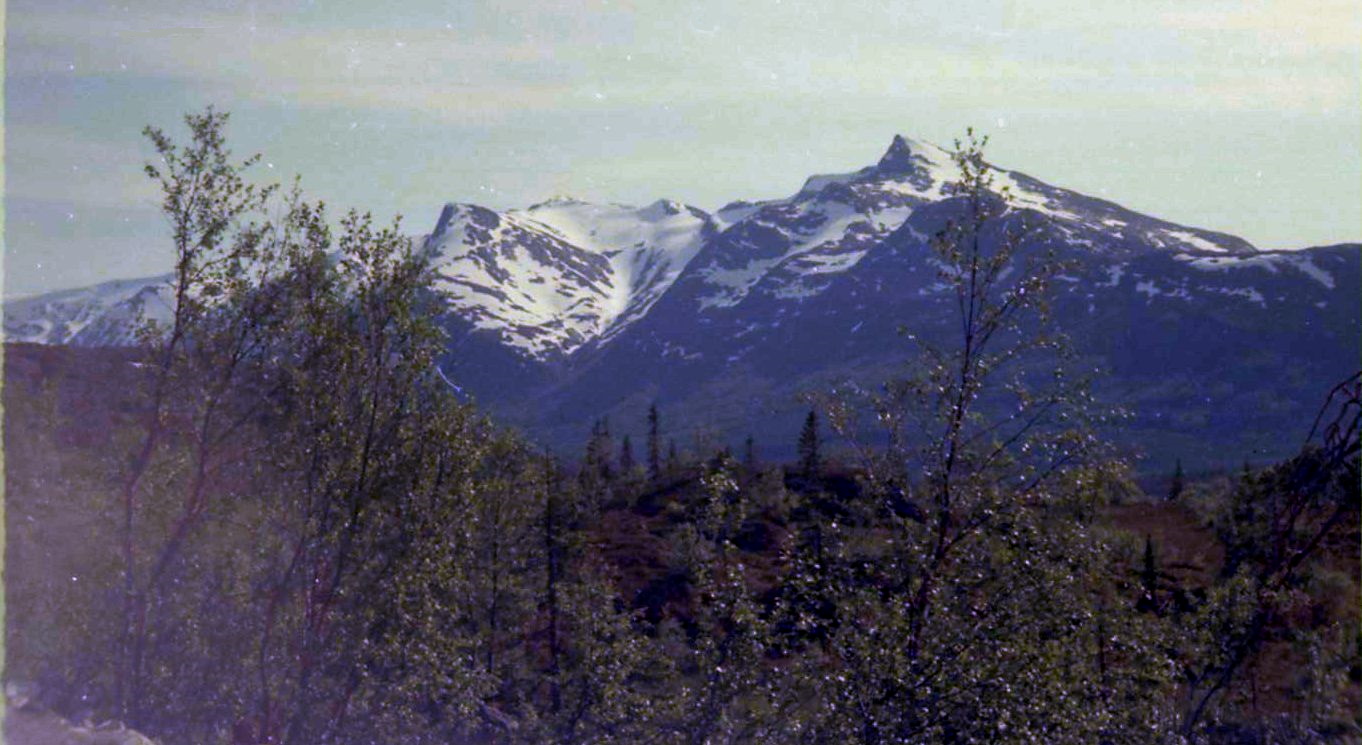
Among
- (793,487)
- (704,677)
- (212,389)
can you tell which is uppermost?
(212,389)

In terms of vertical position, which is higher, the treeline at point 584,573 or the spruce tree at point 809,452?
the treeline at point 584,573

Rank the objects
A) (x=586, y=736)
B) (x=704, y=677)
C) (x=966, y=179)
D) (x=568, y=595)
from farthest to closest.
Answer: (x=568, y=595) < (x=586, y=736) < (x=704, y=677) < (x=966, y=179)

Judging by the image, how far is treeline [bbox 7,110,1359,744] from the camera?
512 inches

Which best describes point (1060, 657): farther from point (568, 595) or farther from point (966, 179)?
point (568, 595)

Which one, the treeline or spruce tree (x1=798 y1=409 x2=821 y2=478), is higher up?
the treeline

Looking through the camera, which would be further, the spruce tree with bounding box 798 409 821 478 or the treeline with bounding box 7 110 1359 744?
the spruce tree with bounding box 798 409 821 478

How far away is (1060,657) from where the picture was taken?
13.0 metres

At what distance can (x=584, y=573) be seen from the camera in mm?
27281

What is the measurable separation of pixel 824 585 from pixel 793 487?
62.8 meters

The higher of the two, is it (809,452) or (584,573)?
(584,573)

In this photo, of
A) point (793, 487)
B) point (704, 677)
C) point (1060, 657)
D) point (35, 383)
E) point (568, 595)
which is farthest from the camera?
point (793, 487)

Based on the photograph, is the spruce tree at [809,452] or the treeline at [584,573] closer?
the treeline at [584,573]

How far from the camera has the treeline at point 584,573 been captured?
512 inches

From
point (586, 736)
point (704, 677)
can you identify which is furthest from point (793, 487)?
point (704, 677)
